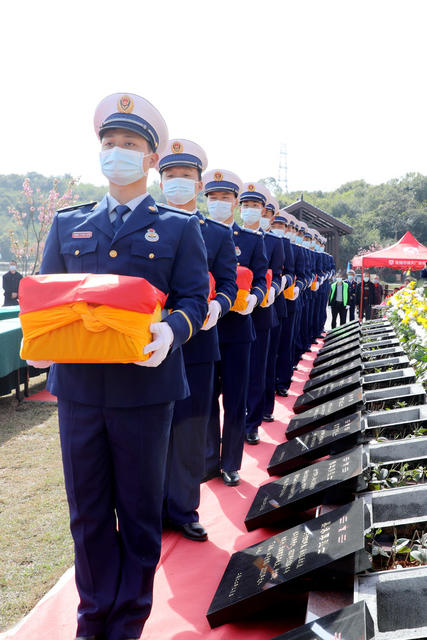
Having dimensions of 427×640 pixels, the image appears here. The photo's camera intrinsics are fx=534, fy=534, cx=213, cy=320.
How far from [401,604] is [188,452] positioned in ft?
4.67

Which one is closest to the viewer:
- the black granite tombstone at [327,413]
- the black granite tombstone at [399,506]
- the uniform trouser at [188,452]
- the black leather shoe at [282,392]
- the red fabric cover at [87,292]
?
the red fabric cover at [87,292]

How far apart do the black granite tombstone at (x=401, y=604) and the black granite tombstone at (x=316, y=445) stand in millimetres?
1477

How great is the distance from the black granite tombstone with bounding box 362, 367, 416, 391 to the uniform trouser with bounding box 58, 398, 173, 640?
2.83m

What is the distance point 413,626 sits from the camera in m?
1.44

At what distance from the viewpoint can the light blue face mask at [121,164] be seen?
189cm

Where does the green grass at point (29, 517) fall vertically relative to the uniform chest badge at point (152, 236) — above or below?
below

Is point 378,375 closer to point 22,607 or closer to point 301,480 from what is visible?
point 301,480

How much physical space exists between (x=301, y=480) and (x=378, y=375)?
2031 mm

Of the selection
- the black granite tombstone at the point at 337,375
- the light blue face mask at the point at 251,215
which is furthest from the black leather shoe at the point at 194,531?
the black granite tombstone at the point at 337,375

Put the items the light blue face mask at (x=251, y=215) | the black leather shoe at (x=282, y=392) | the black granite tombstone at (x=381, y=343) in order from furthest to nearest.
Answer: the black leather shoe at (x=282, y=392) → the black granite tombstone at (x=381, y=343) → the light blue face mask at (x=251, y=215)

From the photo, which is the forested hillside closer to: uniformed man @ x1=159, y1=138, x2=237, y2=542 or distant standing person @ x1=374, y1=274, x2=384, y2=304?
distant standing person @ x1=374, y1=274, x2=384, y2=304

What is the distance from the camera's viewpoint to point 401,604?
1.57 m

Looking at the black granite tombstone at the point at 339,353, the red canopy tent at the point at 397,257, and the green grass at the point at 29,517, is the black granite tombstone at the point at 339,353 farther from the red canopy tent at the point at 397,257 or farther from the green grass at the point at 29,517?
the red canopy tent at the point at 397,257

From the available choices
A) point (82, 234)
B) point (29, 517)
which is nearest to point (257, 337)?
point (29, 517)
